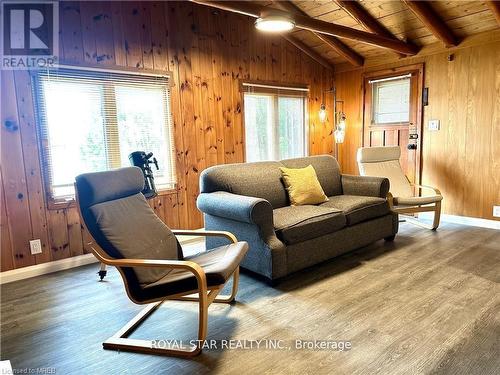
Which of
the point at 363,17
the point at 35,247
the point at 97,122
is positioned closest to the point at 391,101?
the point at 363,17

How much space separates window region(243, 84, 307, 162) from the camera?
4.58 metres

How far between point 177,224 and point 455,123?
3591 mm

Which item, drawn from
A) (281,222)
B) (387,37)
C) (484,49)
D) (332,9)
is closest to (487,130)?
(484,49)

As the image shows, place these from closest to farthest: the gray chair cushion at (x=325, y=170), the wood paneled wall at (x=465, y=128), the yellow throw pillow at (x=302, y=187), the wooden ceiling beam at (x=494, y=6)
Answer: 1. the wooden ceiling beam at (x=494, y=6)
2. the yellow throw pillow at (x=302, y=187)
3. the gray chair cushion at (x=325, y=170)
4. the wood paneled wall at (x=465, y=128)

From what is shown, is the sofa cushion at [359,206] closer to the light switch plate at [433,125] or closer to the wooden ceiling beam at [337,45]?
the light switch plate at [433,125]

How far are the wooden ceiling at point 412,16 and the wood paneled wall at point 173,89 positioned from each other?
894 millimetres

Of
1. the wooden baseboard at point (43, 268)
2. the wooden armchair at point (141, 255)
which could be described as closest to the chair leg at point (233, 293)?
the wooden armchair at point (141, 255)

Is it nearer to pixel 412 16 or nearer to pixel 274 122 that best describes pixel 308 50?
pixel 274 122

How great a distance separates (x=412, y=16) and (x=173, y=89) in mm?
2815

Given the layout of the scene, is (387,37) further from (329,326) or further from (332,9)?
(329,326)

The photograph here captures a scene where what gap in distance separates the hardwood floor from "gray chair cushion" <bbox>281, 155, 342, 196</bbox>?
0.86 meters

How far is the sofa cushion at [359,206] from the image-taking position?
3.11 m

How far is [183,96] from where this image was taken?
3869mm

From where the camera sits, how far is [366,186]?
11.9 ft
